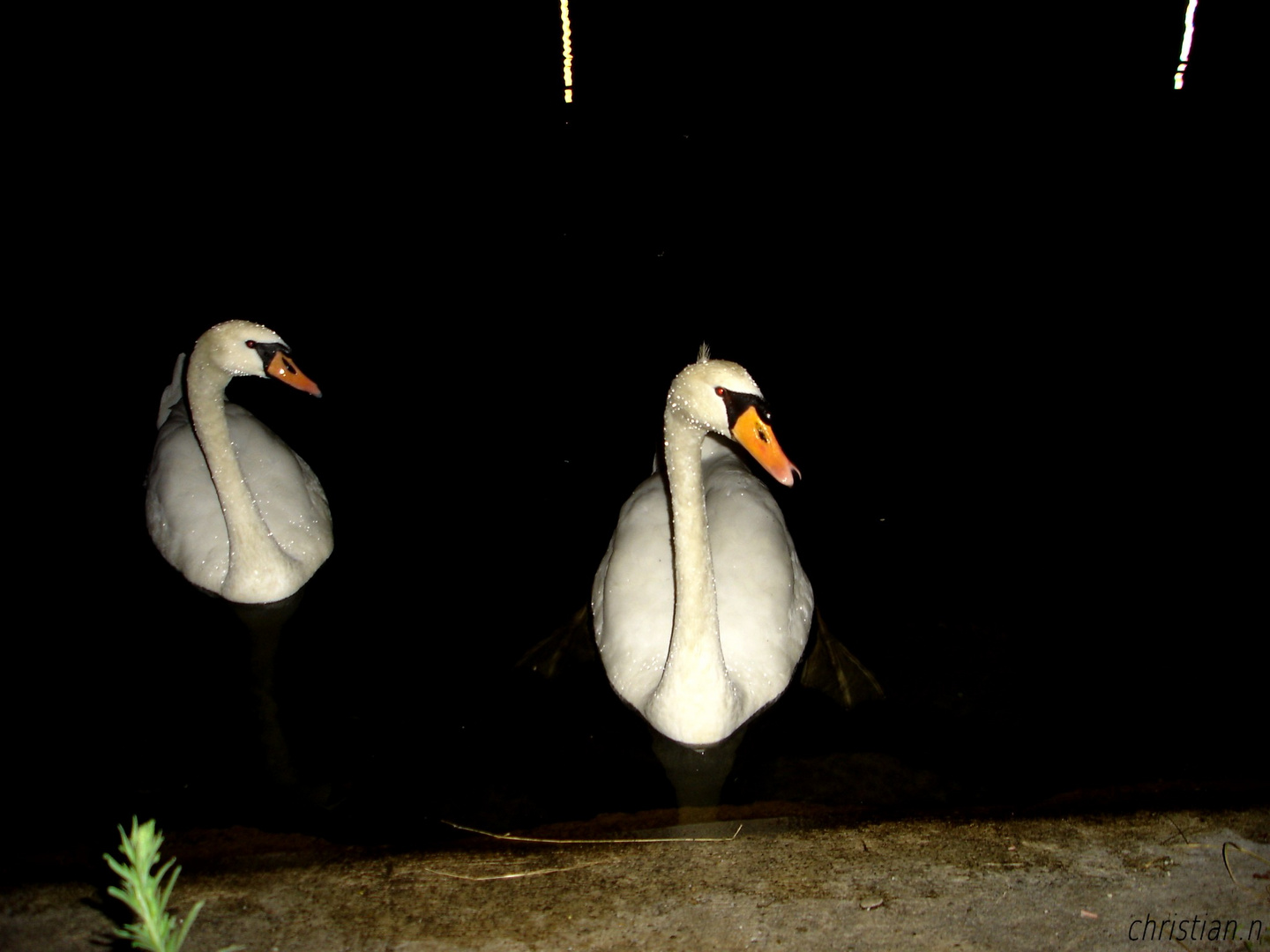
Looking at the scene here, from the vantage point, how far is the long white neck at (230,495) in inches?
238

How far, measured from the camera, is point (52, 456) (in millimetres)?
8883

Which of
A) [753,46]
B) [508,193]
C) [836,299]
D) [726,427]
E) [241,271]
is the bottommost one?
[726,427]

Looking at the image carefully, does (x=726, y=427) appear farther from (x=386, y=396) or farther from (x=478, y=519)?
(x=386, y=396)

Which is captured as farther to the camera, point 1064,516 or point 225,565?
point 1064,516

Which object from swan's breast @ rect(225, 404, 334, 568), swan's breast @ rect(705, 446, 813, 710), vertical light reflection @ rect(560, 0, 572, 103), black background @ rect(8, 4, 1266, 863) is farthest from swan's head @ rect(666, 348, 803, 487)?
vertical light reflection @ rect(560, 0, 572, 103)

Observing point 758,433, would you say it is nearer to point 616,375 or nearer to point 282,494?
point 282,494

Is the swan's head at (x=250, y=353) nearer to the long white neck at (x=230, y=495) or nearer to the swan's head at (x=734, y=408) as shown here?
the long white neck at (x=230, y=495)

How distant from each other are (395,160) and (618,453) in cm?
1103

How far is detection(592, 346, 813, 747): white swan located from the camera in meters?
4.17

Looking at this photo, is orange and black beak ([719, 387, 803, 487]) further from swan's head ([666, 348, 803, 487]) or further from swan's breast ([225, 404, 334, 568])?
swan's breast ([225, 404, 334, 568])

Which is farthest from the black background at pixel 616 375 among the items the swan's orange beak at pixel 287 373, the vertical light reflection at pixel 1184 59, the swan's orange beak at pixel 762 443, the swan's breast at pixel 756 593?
the swan's orange beak at pixel 762 443

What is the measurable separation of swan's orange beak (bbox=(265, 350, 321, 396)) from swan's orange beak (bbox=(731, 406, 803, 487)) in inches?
118

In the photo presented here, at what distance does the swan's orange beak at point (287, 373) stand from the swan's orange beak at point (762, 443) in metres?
3.00

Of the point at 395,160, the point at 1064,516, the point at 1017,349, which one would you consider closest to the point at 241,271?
the point at 395,160
